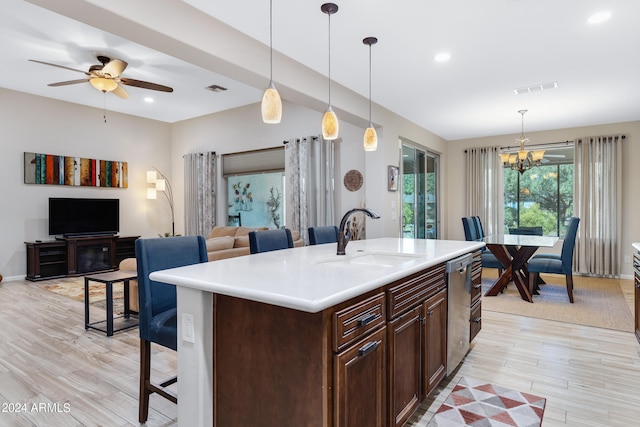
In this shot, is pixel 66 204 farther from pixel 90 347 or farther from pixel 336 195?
pixel 336 195

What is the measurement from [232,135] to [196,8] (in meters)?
4.54

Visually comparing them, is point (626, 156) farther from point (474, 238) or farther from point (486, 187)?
point (474, 238)

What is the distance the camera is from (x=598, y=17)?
2.83 meters

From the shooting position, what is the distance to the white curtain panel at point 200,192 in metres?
7.41

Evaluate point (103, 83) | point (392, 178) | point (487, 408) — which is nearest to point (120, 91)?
point (103, 83)

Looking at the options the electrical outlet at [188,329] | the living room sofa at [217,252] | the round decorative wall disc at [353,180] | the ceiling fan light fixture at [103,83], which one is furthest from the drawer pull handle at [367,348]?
the ceiling fan light fixture at [103,83]

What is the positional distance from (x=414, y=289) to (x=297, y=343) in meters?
0.83

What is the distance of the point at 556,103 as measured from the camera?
506 cm

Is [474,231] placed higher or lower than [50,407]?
higher

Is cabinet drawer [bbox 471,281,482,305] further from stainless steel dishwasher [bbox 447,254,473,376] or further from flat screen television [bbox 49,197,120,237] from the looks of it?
flat screen television [bbox 49,197,120,237]

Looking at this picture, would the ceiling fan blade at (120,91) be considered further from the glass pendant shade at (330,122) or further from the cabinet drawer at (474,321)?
the cabinet drawer at (474,321)

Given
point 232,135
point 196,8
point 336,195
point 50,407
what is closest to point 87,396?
point 50,407

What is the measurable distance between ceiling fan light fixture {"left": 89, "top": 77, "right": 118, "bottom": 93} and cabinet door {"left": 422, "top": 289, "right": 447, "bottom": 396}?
4722 mm

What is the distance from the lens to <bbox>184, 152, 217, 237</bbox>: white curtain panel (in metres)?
7.41
